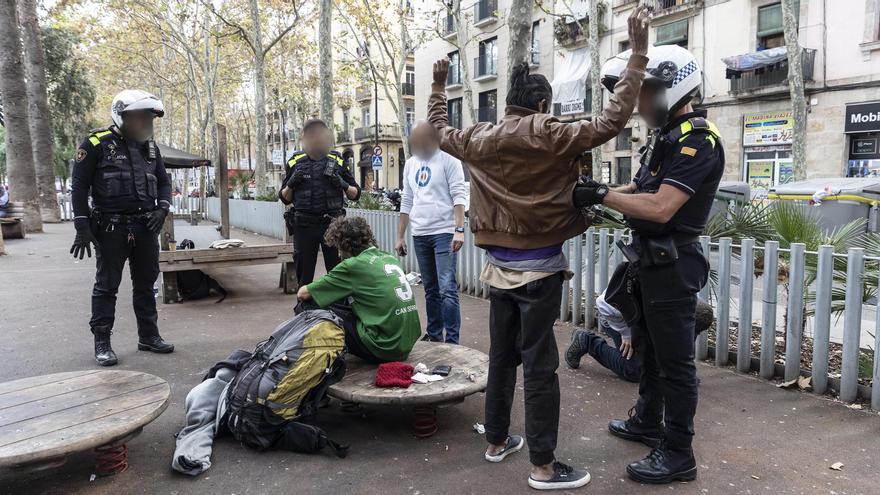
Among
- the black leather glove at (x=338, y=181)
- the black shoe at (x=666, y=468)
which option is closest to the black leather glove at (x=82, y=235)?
the black leather glove at (x=338, y=181)

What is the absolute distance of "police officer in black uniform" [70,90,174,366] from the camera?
4.60m

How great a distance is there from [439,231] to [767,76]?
20.4m

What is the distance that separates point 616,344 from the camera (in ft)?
14.4

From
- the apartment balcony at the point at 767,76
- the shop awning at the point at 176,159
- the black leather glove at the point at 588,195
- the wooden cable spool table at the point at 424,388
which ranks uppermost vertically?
the apartment balcony at the point at 767,76

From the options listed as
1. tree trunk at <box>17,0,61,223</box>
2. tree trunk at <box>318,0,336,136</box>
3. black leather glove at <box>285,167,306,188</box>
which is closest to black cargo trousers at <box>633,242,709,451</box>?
black leather glove at <box>285,167,306,188</box>

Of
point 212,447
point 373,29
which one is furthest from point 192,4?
point 212,447

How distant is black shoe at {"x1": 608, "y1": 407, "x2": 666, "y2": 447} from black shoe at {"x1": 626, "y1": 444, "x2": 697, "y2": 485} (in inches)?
11.0

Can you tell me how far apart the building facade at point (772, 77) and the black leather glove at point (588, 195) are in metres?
15.7

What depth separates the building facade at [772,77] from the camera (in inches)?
738

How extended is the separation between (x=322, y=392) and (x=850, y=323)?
3255 mm

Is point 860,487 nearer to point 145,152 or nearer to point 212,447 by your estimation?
point 212,447

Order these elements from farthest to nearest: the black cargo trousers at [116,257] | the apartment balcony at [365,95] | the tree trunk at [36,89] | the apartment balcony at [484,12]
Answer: the apartment balcony at [365,95], the apartment balcony at [484,12], the tree trunk at [36,89], the black cargo trousers at [116,257]

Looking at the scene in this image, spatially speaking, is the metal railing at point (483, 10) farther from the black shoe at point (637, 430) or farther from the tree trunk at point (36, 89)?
the black shoe at point (637, 430)

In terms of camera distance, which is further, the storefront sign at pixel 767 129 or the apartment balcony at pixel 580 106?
the apartment balcony at pixel 580 106
